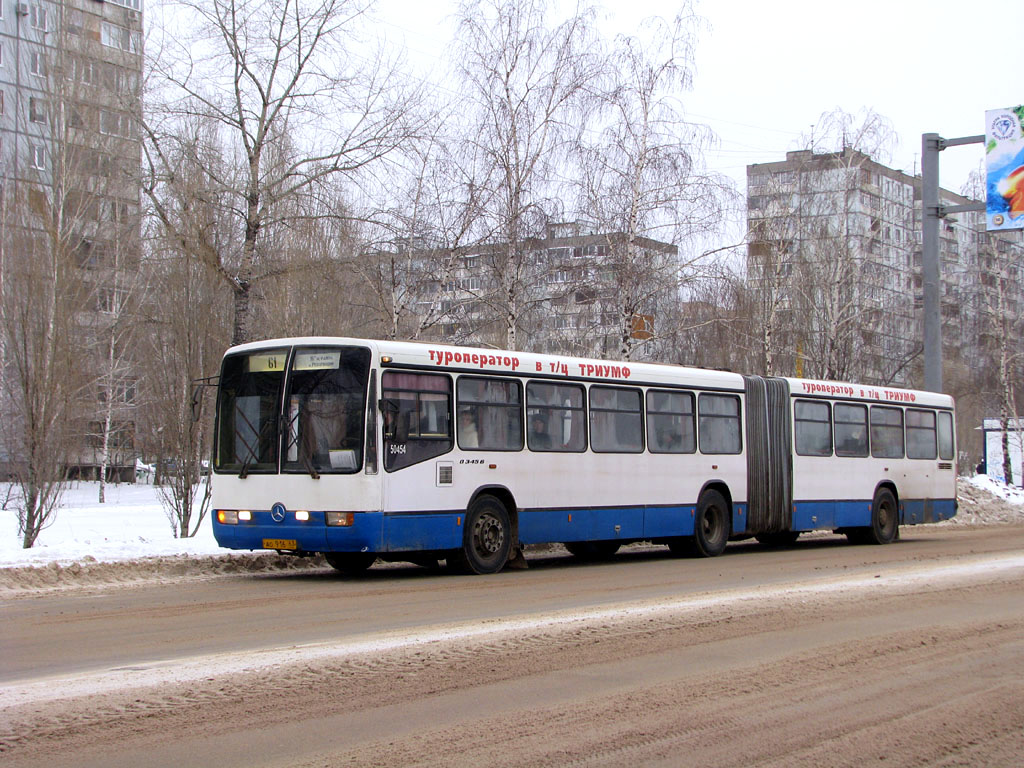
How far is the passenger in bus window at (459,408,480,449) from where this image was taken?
15.0 m

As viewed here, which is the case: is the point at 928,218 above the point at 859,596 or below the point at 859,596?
above

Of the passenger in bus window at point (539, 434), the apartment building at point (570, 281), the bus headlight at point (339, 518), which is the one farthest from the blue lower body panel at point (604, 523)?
the apartment building at point (570, 281)

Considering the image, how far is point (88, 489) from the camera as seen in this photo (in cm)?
5791

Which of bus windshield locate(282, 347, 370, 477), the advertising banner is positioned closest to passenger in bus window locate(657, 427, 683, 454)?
bus windshield locate(282, 347, 370, 477)

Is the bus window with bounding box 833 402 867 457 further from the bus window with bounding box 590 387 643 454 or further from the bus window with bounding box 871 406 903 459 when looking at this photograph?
the bus window with bounding box 590 387 643 454

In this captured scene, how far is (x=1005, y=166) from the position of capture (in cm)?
2477

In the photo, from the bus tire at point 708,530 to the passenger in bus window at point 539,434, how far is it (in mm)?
3828

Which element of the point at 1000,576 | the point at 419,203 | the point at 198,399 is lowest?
the point at 1000,576

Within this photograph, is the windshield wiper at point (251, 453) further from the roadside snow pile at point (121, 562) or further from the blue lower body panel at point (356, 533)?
the roadside snow pile at point (121, 562)

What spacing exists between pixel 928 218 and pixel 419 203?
1258cm

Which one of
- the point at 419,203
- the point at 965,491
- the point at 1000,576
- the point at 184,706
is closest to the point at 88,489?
the point at 419,203

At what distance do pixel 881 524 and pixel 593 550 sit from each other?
694cm

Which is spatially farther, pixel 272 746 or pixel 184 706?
pixel 184 706

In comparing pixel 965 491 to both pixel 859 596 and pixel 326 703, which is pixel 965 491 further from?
pixel 326 703
